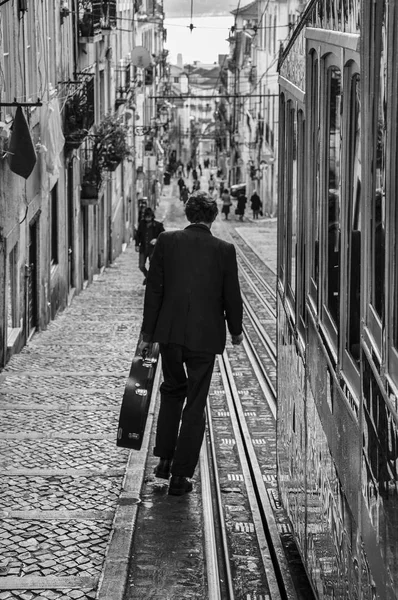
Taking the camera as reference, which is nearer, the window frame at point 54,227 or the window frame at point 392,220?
the window frame at point 392,220

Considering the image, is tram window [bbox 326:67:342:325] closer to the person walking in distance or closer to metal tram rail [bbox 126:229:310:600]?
metal tram rail [bbox 126:229:310:600]

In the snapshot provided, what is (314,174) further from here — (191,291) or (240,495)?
(240,495)

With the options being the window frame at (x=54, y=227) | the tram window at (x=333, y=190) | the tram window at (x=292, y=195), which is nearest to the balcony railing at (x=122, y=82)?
the window frame at (x=54, y=227)

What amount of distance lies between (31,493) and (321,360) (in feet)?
9.90

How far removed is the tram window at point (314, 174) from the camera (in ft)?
13.7

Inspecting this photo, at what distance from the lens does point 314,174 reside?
14.1ft

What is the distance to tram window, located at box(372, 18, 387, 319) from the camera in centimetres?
260

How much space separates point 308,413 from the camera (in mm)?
4531

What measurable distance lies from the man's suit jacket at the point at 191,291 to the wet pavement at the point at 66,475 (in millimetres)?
950

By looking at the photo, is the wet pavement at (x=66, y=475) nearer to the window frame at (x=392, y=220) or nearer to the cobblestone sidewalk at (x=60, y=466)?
the cobblestone sidewalk at (x=60, y=466)

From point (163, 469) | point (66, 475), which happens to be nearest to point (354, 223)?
point (163, 469)

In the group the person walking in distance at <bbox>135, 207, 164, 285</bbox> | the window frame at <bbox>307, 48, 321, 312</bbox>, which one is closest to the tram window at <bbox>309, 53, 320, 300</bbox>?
the window frame at <bbox>307, 48, 321, 312</bbox>

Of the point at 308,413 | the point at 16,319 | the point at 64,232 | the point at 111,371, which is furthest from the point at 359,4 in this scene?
the point at 64,232

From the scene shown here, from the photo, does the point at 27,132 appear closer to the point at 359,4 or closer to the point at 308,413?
the point at 308,413
